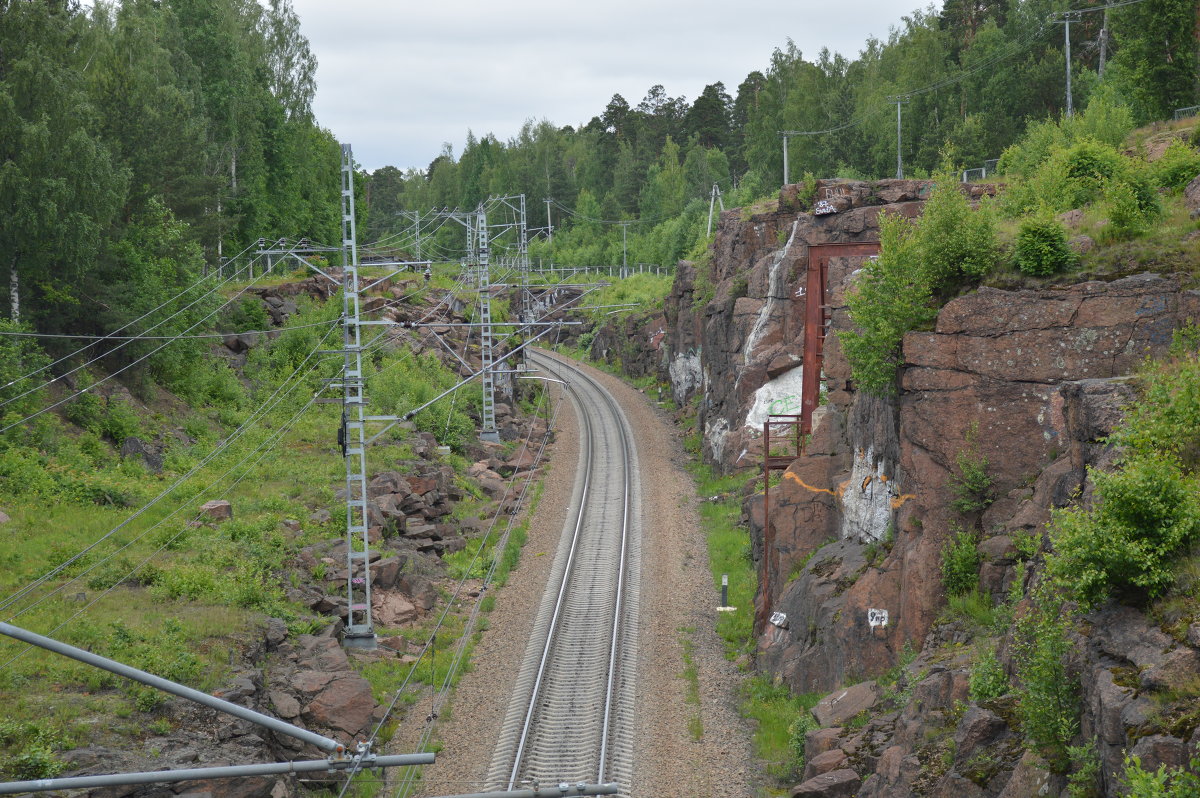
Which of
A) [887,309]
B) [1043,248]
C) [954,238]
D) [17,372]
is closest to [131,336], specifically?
[17,372]

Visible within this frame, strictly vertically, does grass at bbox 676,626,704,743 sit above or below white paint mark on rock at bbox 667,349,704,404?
below

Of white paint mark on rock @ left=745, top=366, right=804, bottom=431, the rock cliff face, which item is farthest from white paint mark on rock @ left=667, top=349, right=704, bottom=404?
the rock cliff face

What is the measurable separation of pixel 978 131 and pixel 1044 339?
148 ft

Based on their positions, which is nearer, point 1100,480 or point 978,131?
point 1100,480

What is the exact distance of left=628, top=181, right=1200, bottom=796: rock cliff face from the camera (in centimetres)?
1134

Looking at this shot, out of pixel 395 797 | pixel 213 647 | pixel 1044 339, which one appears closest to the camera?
pixel 1044 339

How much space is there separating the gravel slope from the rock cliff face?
6.24 ft

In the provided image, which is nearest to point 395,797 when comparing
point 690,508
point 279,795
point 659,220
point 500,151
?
point 279,795

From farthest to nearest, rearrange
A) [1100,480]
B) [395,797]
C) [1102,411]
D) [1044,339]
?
1. [395,797]
2. [1044,339]
3. [1102,411]
4. [1100,480]

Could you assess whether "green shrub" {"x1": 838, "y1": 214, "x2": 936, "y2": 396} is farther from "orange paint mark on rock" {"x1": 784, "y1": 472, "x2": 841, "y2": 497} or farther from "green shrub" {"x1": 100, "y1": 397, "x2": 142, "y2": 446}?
"green shrub" {"x1": 100, "y1": 397, "x2": 142, "y2": 446}

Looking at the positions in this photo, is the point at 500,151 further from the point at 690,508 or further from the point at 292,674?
the point at 292,674

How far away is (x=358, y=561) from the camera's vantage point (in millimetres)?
25828

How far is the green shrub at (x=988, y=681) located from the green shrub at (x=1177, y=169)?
12185 mm

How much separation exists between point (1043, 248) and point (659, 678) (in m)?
12.2
